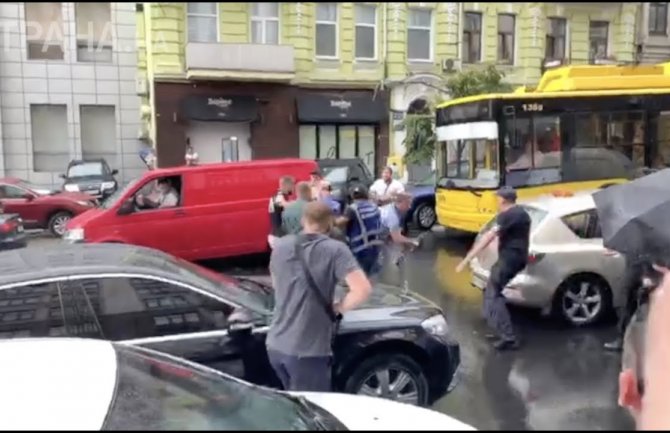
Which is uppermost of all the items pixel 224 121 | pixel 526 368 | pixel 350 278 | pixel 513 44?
pixel 513 44

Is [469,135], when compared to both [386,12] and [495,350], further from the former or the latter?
[386,12]

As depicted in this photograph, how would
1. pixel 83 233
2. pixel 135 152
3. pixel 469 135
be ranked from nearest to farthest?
pixel 83 233, pixel 469 135, pixel 135 152

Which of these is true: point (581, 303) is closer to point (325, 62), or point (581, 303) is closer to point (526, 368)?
point (526, 368)

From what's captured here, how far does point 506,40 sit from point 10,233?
64.7 feet

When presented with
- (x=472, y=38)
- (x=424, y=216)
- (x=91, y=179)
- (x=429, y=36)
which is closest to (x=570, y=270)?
(x=424, y=216)

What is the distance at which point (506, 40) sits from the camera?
2609 cm

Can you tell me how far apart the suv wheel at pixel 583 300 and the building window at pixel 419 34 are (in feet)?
61.2

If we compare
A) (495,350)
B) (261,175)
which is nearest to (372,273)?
(495,350)

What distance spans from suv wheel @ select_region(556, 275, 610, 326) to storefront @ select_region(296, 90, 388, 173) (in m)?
17.2

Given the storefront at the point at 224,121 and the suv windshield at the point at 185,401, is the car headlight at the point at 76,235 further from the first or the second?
the storefront at the point at 224,121

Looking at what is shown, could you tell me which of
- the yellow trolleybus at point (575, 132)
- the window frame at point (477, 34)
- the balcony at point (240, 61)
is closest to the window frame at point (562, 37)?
the window frame at point (477, 34)

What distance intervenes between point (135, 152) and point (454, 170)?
16.2 m

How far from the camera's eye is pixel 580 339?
729 cm

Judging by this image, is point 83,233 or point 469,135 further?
point 469,135
